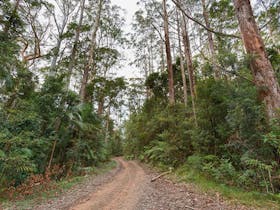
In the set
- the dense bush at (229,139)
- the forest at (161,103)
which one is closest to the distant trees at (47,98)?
the forest at (161,103)

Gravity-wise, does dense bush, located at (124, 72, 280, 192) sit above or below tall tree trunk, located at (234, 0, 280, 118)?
below

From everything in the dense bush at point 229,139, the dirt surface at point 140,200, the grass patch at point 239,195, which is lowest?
the dirt surface at point 140,200

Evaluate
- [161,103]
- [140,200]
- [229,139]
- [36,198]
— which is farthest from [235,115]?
[161,103]

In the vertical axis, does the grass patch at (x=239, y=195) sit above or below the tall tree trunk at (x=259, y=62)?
below

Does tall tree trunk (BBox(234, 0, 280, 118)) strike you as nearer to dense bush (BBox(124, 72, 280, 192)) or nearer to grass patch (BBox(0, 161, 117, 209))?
dense bush (BBox(124, 72, 280, 192))

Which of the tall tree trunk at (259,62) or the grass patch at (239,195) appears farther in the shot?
the tall tree trunk at (259,62)

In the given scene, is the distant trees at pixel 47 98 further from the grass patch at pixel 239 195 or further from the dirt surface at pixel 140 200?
the grass patch at pixel 239 195

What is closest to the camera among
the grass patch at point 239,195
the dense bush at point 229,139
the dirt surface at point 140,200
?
the grass patch at point 239,195

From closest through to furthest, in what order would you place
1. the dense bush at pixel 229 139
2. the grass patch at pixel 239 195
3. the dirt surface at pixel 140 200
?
1. the grass patch at pixel 239 195
2. the dirt surface at pixel 140 200
3. the dense bush at pixel 229 139

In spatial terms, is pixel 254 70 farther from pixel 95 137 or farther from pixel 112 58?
pixel 112 58

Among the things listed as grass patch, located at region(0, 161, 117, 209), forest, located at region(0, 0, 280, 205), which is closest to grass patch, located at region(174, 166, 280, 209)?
forest, located at region(0, 0, 280, 205)

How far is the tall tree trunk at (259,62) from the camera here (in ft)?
13.2

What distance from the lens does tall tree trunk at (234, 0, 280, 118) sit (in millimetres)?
4020

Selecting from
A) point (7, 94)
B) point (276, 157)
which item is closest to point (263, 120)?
point (276, 157)
